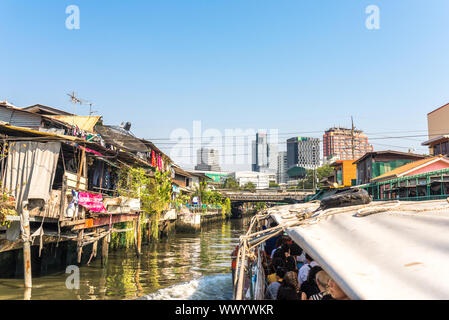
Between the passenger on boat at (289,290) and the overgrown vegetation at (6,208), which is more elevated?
the overgrown vegetation at (6,208)

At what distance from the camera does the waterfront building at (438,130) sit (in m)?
25.8

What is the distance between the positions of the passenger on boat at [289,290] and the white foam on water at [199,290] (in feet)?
19.0

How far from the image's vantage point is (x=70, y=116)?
68.4 ft

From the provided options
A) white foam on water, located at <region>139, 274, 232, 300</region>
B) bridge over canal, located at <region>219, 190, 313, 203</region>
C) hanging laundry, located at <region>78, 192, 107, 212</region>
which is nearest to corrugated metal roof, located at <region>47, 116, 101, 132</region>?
hanging laundry, located at <region>78, 192, 107, 212</region>

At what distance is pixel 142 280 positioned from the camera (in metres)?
13.5

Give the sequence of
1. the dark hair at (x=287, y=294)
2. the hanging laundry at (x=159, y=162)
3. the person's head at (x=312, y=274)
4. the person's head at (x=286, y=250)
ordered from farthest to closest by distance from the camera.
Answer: the hanging laundry at (x=159, y=162), the person's head at (x=286, y=250), the person's head at (x=312, y=274), the dark hair at (x=287, y=294)

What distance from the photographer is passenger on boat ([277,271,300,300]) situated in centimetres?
474

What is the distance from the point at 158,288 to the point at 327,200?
27.5 feet

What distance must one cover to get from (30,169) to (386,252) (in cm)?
1251

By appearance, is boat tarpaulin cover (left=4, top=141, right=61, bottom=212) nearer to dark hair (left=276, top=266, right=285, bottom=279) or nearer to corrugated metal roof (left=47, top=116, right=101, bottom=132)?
corrugated metal roof (left=47, top=116, right=101, bottom=132)

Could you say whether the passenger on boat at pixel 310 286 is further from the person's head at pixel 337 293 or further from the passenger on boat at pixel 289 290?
the person's head at pixel 337 293

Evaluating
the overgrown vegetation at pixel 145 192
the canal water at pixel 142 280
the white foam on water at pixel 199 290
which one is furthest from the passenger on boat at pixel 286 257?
the overgrown vegetation at pixel 145 192

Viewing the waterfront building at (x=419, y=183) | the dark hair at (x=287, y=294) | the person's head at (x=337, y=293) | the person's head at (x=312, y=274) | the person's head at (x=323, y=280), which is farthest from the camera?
the waterfront building at (x=419, y=183)

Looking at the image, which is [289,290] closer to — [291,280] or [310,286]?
[310,286]
